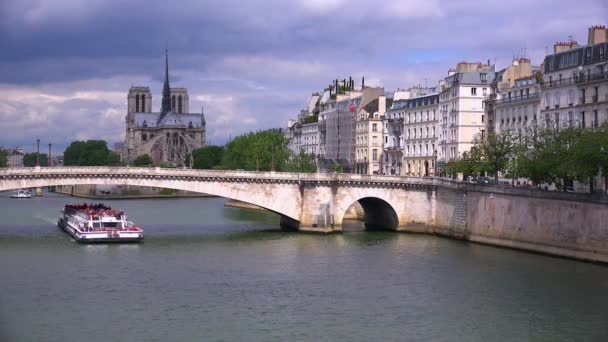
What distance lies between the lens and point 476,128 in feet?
243

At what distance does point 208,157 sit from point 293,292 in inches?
4996

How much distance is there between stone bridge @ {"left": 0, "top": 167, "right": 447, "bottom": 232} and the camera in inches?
2357

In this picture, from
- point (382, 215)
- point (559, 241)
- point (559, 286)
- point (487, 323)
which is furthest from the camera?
point (382, 215)

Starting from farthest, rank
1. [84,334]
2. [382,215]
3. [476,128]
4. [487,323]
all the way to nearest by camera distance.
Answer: [476,128], [382,215], [487,323], [84,334]

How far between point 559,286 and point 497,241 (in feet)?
44.8

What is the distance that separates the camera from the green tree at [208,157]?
161875 mm

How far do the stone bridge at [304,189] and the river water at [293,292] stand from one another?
5156 millimetres

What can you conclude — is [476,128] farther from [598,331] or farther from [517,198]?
[598,331]

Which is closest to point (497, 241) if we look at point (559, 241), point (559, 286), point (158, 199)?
point (559, 241)

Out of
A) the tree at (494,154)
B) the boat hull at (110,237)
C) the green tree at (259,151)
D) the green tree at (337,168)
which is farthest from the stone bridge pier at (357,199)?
the green tree at (337,168)

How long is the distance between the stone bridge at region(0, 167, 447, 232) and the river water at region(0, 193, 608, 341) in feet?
16.9

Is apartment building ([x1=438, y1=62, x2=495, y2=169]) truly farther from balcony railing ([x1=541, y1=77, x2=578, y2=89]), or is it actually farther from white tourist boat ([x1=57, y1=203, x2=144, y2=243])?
white tourist boat ([x1=57, y1=203, x2=144, y2=243])

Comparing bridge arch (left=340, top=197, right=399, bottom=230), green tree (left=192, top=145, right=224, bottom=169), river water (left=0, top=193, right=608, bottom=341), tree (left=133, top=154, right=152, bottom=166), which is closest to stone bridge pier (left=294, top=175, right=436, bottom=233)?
bridge arch (left=340, top=197, right=399, bottom=230)

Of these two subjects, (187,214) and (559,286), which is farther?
(187,214)
